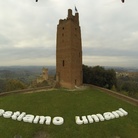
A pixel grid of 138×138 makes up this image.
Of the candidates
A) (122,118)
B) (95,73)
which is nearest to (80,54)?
(95,73)

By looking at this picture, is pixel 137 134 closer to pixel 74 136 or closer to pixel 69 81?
pixel 74 136

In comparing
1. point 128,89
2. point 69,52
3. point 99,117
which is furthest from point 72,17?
point 128,89

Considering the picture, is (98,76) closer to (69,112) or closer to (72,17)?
A: (72,17)

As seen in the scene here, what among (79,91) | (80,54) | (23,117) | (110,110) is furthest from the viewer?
(80,54)

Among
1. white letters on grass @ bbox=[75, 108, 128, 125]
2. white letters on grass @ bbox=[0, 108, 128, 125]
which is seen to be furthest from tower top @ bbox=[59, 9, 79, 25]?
white letters on grass @ bbox=[0, 108, 128, 125]

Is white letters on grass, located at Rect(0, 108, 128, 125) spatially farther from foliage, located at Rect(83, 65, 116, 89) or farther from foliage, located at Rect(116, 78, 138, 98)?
foliage, located at Rect(116, 78, 138, 98)
